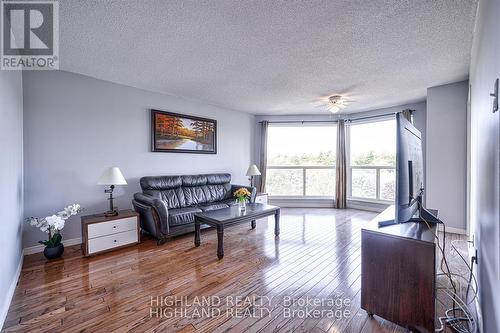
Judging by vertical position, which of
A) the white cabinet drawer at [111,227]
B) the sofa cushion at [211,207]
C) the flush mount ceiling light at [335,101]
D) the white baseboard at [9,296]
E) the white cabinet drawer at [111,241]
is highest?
the flush mount ceiling light at [335,101]

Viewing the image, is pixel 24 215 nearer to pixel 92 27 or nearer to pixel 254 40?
pixel 92 27

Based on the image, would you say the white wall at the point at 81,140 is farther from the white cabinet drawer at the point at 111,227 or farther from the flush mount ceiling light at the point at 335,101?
the flush mount ceiling light at the point at 335,101

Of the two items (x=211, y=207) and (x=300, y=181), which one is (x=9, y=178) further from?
(x=300, y=181)

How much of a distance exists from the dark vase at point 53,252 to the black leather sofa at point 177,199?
3.28 ft

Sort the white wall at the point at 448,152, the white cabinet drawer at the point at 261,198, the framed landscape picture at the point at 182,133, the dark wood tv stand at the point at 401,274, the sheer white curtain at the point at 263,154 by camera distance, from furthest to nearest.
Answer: the sheer white curtain at the point at 263,154, the white cabinet drawer at the point at 261,198, the framed landscape picture at the point at 182,133, the white wall at the point at 448,152, the dark wood tv stand at the point at 401,274

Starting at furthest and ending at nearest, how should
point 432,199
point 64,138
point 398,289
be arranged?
1. point 432,199
2. point 64,138
3. point 398,289

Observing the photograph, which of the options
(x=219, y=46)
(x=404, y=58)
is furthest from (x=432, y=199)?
(x=219, y=46)

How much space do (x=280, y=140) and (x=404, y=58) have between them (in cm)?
359

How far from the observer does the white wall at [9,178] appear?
1.79m

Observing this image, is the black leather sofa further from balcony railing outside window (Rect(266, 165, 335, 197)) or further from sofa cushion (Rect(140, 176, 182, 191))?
balcony railing outside window (Rect(266, 165, 335, 197))

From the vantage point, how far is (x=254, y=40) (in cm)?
228

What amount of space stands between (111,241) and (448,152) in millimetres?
5276

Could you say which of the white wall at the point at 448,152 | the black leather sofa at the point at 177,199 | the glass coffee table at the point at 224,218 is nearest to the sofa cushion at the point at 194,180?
the black leather sofa at the point at 177,199

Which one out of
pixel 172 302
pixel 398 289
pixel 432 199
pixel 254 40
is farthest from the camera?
pixel 432 199
